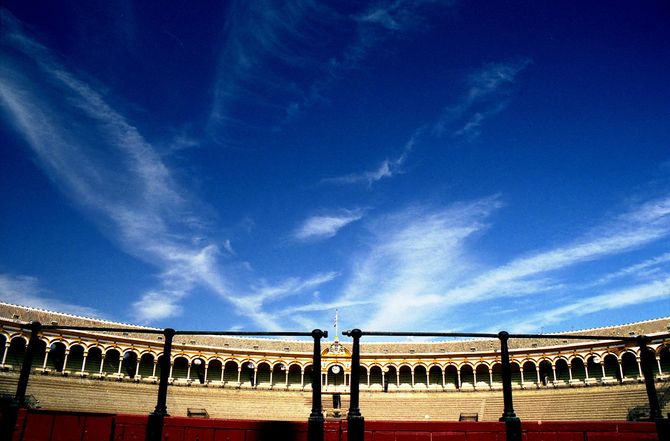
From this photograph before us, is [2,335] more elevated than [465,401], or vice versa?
[2,335]

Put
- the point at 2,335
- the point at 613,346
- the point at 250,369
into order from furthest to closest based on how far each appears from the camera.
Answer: the point at 250,369, the point at 613,346, the point at 2,335

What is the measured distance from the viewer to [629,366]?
46.2 m

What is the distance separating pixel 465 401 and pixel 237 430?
155 feet

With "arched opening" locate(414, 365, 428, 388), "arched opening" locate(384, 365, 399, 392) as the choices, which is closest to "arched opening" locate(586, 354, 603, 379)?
"arched opening" locate(414, 365, 428, 388)

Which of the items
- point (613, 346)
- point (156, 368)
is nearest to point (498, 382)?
point (613, 346)

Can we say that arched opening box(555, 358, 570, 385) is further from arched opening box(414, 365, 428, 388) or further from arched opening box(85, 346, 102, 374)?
arched opening box(85, 346, 102, 374)

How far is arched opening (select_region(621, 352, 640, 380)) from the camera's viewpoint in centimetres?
4545

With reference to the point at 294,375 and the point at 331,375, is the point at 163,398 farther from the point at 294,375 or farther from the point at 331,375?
the point at 294,375

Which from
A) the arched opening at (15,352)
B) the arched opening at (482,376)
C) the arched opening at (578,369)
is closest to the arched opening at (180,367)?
the arched opening at (15,352)

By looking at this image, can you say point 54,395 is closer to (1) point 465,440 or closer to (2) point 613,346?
(1) point 465,440

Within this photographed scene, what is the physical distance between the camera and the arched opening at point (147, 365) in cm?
5081

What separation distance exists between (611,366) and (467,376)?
591 inches

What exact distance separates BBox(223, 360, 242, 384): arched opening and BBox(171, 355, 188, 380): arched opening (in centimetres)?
→ 447

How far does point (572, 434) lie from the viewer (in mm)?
6430
